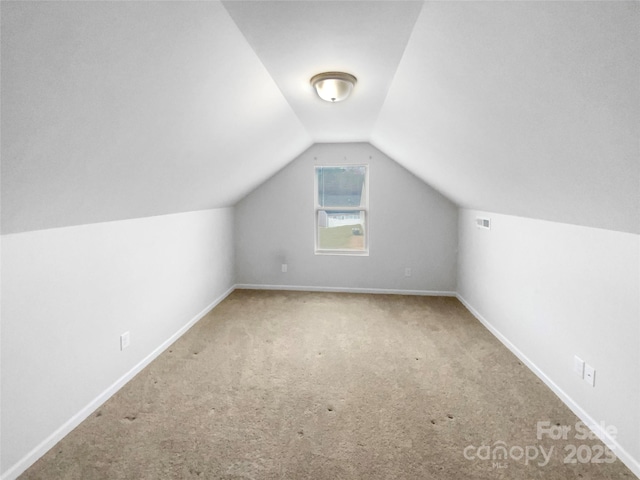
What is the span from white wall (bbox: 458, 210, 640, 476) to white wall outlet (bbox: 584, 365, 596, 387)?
0.12 ft

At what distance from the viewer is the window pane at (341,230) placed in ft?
16.8

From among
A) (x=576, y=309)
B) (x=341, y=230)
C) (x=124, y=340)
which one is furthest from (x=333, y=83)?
(x=341, y=230)

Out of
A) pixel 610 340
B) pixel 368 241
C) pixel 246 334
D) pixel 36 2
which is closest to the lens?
pixel 36 2

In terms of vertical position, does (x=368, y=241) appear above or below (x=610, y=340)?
Result: above

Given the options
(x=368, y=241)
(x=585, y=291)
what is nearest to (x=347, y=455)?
(x=585, y=291)

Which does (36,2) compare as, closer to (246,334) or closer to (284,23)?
(284,23)

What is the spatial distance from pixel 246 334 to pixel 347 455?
6.36 feet

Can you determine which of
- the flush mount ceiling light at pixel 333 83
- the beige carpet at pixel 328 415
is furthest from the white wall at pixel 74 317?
the flush mount ceiling light at pixel 333 83

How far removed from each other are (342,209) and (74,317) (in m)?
3.69

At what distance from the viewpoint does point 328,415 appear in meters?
2.18

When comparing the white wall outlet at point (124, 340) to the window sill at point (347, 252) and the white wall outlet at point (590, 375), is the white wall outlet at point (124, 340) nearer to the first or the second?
the window sill at point (347, 252)

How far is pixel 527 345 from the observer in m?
2.82

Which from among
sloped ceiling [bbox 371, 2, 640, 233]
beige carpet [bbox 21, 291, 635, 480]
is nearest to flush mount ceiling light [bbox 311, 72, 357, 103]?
sloped ceiling [bbox 371, 2, 640, 233]

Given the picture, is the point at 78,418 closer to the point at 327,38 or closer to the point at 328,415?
the point at 328,415
